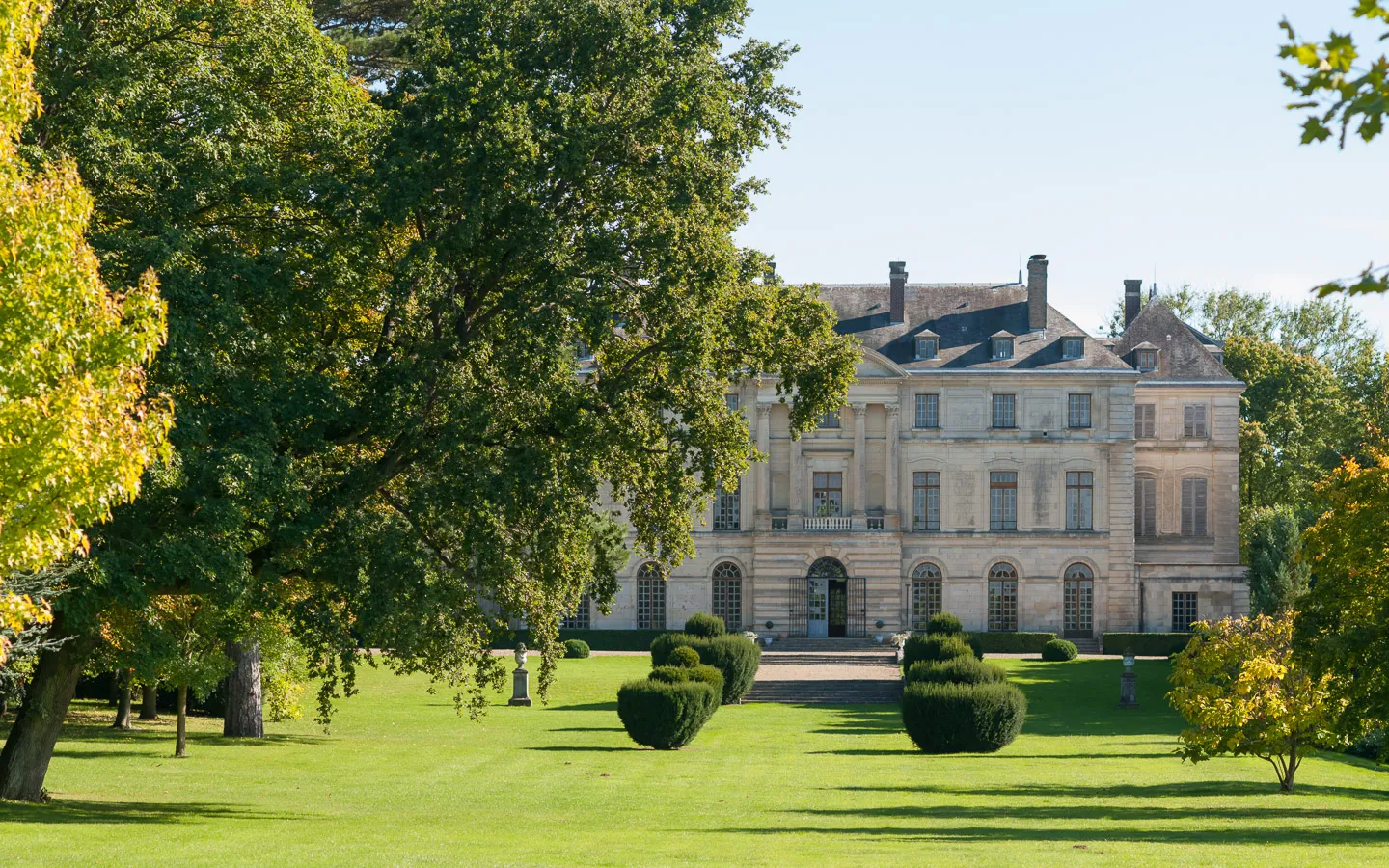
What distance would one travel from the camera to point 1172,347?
61281 millimetres

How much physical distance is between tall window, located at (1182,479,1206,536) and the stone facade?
3.80 meters

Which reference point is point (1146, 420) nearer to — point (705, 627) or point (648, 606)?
point (648, 606)

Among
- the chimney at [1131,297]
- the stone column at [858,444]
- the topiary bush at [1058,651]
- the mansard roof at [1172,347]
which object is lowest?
the topiary bush at [1058,651]

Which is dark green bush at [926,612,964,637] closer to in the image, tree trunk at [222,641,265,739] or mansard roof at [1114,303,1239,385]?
mansard roof at [1114,303,1239,385]

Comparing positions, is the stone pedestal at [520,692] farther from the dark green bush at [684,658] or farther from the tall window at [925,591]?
the tall window at [925,591]

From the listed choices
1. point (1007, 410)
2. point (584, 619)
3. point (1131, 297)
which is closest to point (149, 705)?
point (584, 619)

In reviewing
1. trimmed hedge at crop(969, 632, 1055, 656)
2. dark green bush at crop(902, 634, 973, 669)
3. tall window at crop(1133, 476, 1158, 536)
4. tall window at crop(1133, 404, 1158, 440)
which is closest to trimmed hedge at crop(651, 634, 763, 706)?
dark green bush at crop(902, 634, 973, 669)

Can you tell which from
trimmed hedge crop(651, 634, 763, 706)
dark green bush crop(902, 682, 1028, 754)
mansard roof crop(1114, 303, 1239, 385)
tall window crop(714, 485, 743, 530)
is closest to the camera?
dark green bush crop(902, 682, 1028, 754)

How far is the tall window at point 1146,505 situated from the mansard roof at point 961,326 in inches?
207

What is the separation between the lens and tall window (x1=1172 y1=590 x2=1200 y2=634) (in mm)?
57406

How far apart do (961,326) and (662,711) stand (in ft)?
115

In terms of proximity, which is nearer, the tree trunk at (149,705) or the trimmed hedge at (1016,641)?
the tree trunk at (149,705)

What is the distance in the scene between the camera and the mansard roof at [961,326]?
5734 centimetres

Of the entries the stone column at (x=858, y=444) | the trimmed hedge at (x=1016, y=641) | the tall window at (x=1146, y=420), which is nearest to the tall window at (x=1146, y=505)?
the tall window at (x=1146, y=420)
